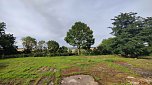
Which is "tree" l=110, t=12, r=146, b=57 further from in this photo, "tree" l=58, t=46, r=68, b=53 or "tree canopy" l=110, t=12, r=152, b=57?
"tree" l=58, t=46, r=68, b=53

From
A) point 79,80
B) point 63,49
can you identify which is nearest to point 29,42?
point 63,49

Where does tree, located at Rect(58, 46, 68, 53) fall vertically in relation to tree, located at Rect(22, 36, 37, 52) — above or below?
below

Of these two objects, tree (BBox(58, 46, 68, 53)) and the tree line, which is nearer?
the tree line

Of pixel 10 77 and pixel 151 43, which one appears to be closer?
pixel 10 77

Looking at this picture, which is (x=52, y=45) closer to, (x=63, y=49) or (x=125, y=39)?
(x=63, y=49)

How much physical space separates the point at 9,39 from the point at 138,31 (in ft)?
95.0

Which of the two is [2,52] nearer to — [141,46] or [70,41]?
[70,41]

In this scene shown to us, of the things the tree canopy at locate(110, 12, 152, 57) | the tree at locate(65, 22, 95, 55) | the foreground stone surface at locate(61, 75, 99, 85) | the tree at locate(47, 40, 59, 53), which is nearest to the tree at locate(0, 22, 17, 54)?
the tree at locate(47, 40, 59, 53)

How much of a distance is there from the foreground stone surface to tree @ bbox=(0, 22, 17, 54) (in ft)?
91.2

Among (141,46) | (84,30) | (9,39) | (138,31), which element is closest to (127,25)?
(138,31)

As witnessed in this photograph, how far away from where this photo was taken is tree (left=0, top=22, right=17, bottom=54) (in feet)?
120

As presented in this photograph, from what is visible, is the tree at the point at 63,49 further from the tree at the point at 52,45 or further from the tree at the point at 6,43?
the tree at the point at 6,43

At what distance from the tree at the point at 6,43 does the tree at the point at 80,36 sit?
14.2 metres

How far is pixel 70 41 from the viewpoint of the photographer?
45531mm
